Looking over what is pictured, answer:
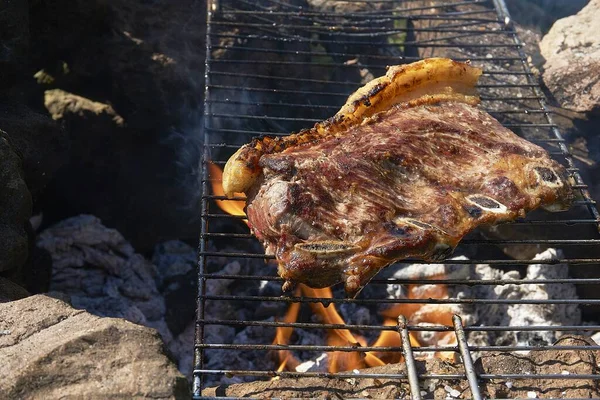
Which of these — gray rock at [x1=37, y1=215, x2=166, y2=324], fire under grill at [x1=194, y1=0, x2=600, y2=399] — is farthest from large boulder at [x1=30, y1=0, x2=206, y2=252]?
gray rock at [x1=37, y1=215, x2=166, y2=324]

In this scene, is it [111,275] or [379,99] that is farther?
[111,275]

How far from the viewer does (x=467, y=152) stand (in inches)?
156

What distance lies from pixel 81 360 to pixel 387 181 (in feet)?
6.66

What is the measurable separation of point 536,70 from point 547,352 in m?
3.29

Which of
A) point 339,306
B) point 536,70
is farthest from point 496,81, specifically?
point 339,306

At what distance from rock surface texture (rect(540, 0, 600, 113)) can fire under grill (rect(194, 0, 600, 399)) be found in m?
0.30

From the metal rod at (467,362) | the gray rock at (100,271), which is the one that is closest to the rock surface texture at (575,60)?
the metal rod at (467,362)

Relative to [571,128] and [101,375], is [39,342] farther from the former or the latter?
[571,128]

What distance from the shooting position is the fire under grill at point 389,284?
3.35 meters

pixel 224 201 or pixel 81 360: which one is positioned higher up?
pixel 224 201

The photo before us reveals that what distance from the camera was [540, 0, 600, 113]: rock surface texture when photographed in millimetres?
5480

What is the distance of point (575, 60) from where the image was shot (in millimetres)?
5621

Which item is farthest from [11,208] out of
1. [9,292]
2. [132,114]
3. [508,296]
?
[508,296]

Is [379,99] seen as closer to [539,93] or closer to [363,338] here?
[539,93]
